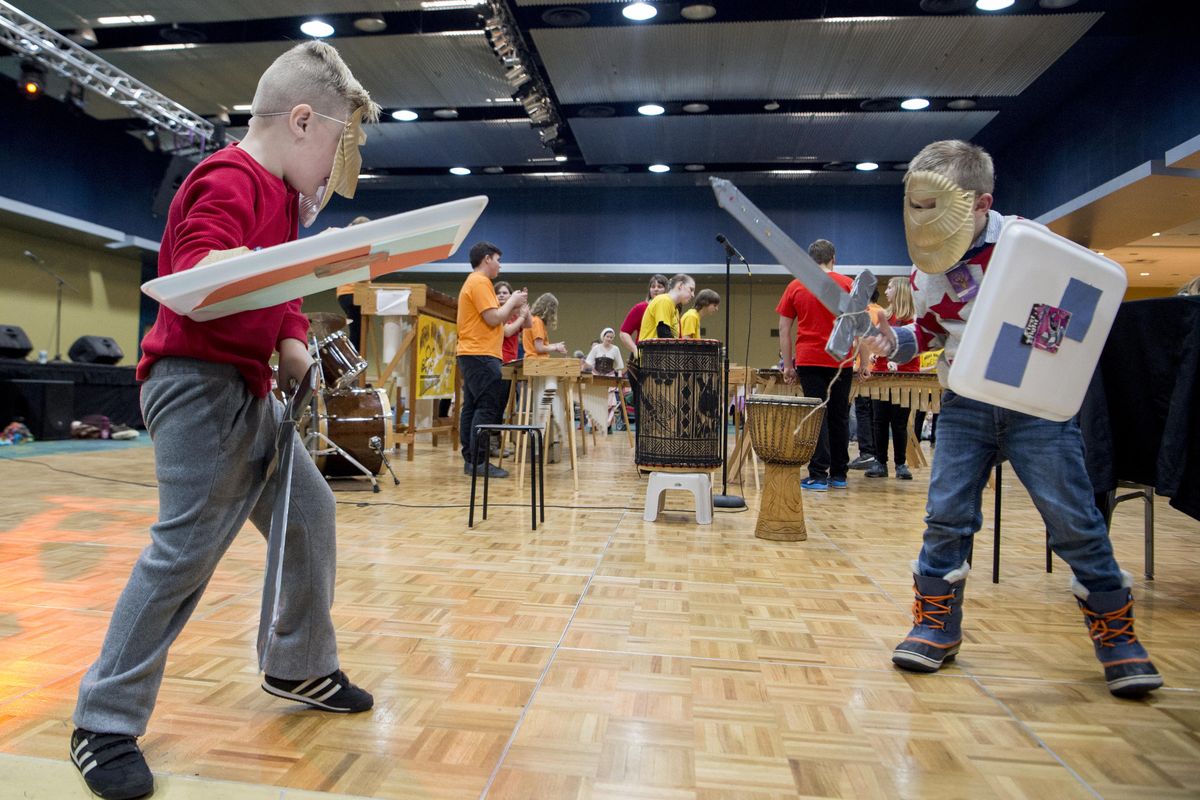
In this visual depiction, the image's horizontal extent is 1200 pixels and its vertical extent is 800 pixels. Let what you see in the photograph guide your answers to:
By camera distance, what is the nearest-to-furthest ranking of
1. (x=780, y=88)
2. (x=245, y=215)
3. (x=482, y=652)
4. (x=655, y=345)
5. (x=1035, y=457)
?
(x=245, y=215) → (x=1035, y=457) → (x=482, y=652) → (x=655, y=345) → (x=780, y=88)

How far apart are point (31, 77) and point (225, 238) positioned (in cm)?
942

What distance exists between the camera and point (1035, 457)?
68.8 inches

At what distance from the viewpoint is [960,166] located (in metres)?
1.72

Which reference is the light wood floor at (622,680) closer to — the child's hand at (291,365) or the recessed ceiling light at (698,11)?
the child's hand at (291,365)

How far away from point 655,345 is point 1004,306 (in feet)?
8.46

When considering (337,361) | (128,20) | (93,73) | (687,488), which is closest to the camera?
(687,488)

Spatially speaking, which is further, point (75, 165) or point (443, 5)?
point (75, 165)

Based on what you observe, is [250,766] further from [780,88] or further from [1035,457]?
[780,88]

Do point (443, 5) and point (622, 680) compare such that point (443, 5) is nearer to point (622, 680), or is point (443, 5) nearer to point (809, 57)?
point (809, 57)

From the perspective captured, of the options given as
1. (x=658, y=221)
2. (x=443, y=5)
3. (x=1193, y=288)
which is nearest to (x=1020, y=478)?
(x=1193, y=288)

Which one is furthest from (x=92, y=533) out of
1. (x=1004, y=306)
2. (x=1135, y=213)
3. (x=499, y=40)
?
(x=1135, y=213)

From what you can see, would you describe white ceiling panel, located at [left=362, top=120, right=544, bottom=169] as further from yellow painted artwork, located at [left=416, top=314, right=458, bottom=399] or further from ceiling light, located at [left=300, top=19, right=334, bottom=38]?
yellow painted artwork, located at [left=416, top=314, right=458, bottom=399]

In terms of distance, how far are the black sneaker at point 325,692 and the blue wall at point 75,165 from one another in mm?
11228

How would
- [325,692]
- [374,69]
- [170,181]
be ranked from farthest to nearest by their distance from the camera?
[170,181]
[374,69]
[325,692]
